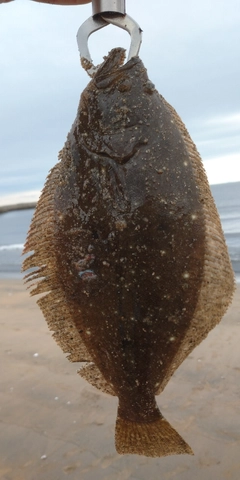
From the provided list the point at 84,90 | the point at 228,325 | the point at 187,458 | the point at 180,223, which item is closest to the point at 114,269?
the point at 180,223

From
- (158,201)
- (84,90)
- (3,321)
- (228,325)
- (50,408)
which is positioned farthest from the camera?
(3,321)

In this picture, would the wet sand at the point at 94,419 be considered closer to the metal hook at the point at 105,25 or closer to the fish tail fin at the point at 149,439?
the fish tail fin at the point at 149,439

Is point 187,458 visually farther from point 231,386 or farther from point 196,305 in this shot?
point 196,305

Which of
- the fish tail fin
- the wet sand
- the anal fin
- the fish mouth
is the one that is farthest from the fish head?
the wet sand

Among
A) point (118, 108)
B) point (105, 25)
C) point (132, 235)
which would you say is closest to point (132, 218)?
point (132, 235)

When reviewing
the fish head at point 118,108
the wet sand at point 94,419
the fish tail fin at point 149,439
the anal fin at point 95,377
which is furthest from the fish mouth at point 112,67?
the wet sand at point 94,419

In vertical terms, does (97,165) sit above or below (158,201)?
above

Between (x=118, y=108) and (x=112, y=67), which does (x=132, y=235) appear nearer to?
(x=118, y=108)
